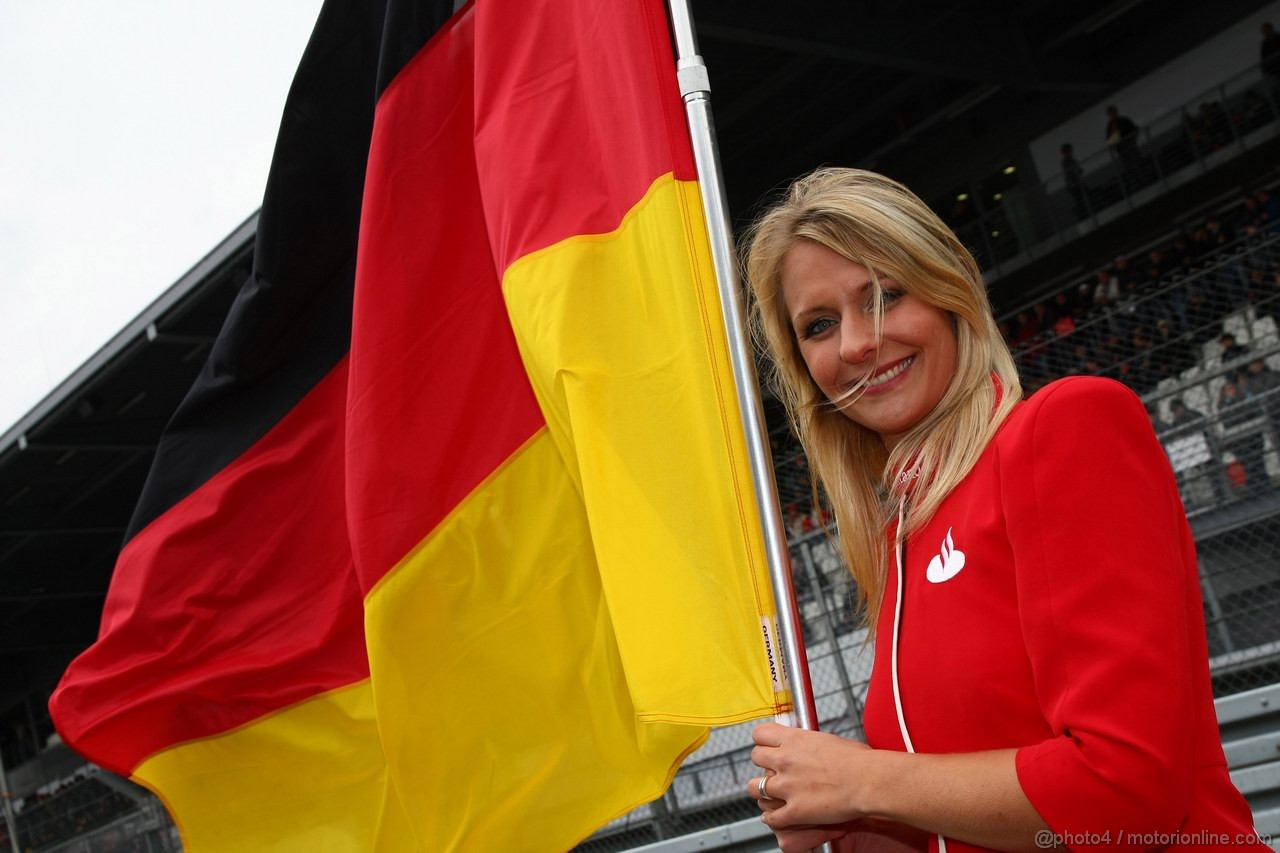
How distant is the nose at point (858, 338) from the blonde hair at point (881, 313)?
3cm

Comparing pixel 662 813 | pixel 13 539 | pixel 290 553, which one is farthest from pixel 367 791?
pixel 13 539

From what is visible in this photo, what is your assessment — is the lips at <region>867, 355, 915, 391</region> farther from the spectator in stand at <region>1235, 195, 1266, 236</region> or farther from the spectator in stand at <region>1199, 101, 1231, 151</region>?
the spectator in stand at <region>1199, 101, 1231, 151</region>

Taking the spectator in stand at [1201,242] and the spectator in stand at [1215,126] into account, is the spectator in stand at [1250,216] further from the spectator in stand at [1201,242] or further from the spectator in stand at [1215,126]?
the spectator in stand at [1215,126]

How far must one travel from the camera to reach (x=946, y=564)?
1640mm

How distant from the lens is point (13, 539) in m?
19.7

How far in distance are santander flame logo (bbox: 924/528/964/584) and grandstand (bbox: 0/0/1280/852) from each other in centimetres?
393

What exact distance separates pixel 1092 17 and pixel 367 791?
15.8 m

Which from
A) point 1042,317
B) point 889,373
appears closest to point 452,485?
point 889,373

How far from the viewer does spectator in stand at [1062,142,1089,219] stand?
57.7ft

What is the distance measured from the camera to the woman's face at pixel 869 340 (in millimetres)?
1830

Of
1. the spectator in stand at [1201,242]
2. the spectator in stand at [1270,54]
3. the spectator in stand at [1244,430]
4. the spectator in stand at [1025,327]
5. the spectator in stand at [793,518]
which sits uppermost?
the spectator in stand at [1270,54]

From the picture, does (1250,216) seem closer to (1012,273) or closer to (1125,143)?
(1125,143)

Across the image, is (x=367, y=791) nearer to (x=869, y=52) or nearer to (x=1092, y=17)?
(x=869, y=52)

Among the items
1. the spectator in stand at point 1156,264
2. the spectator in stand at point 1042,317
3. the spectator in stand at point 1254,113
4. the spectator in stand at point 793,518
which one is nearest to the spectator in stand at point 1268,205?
the spectator in stand at point 1156,264
